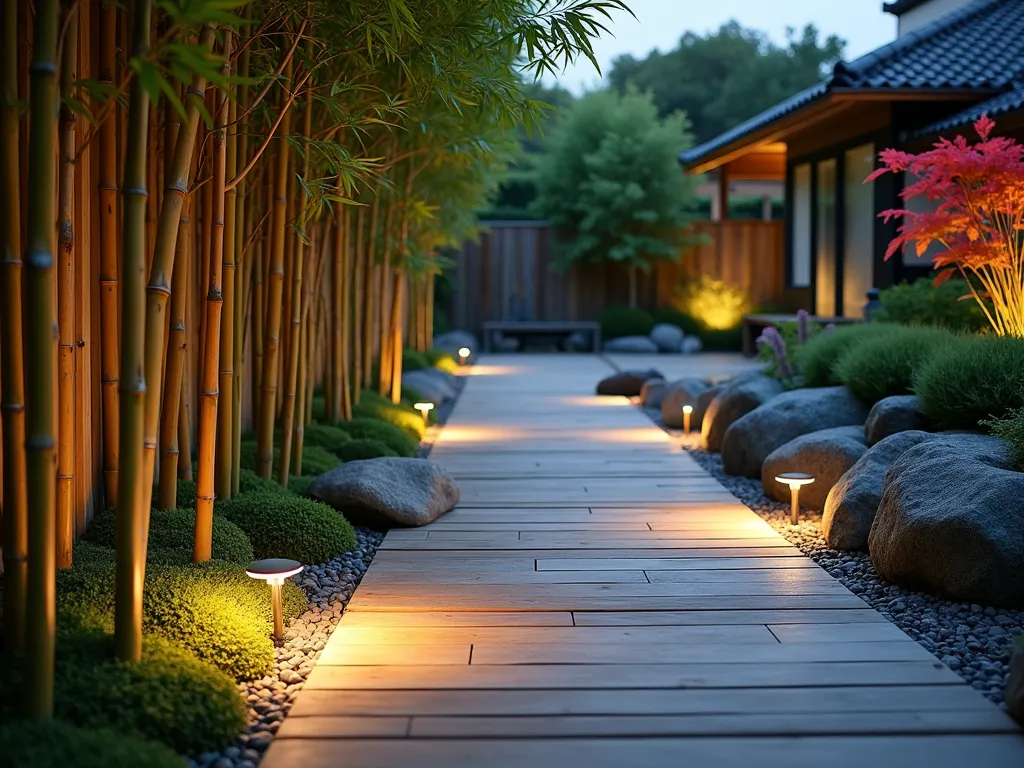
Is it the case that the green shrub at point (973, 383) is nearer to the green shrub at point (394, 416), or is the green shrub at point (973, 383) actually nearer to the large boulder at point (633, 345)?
the green shrub at point (394, 416)

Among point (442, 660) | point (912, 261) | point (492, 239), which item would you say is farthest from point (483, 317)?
point (442, 660)

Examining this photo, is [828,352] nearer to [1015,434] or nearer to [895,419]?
[895,419]

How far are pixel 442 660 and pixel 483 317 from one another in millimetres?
12325

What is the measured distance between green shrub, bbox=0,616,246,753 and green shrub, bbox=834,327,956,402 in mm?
3606

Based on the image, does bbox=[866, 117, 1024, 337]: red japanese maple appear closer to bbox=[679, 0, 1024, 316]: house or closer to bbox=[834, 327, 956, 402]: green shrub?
bbox=[834, 327, 956, 402]: green shrub

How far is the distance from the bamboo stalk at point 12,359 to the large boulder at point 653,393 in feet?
20.7

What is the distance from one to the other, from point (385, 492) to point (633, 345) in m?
10.1

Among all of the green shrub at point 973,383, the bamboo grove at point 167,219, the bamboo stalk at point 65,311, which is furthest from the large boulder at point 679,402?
the bamboo stalk at point 65,311

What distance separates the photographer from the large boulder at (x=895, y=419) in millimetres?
4551

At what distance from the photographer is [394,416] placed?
671cm

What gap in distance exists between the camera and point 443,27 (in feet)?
12.1

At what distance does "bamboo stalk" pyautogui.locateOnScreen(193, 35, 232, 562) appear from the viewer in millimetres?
3041

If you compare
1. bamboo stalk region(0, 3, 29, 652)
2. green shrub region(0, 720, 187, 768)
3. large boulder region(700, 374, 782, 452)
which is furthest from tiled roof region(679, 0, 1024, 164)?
green shrub region(0, 720, 187, 768)

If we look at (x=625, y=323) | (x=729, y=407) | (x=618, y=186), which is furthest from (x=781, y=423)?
(x=625, y=323)
